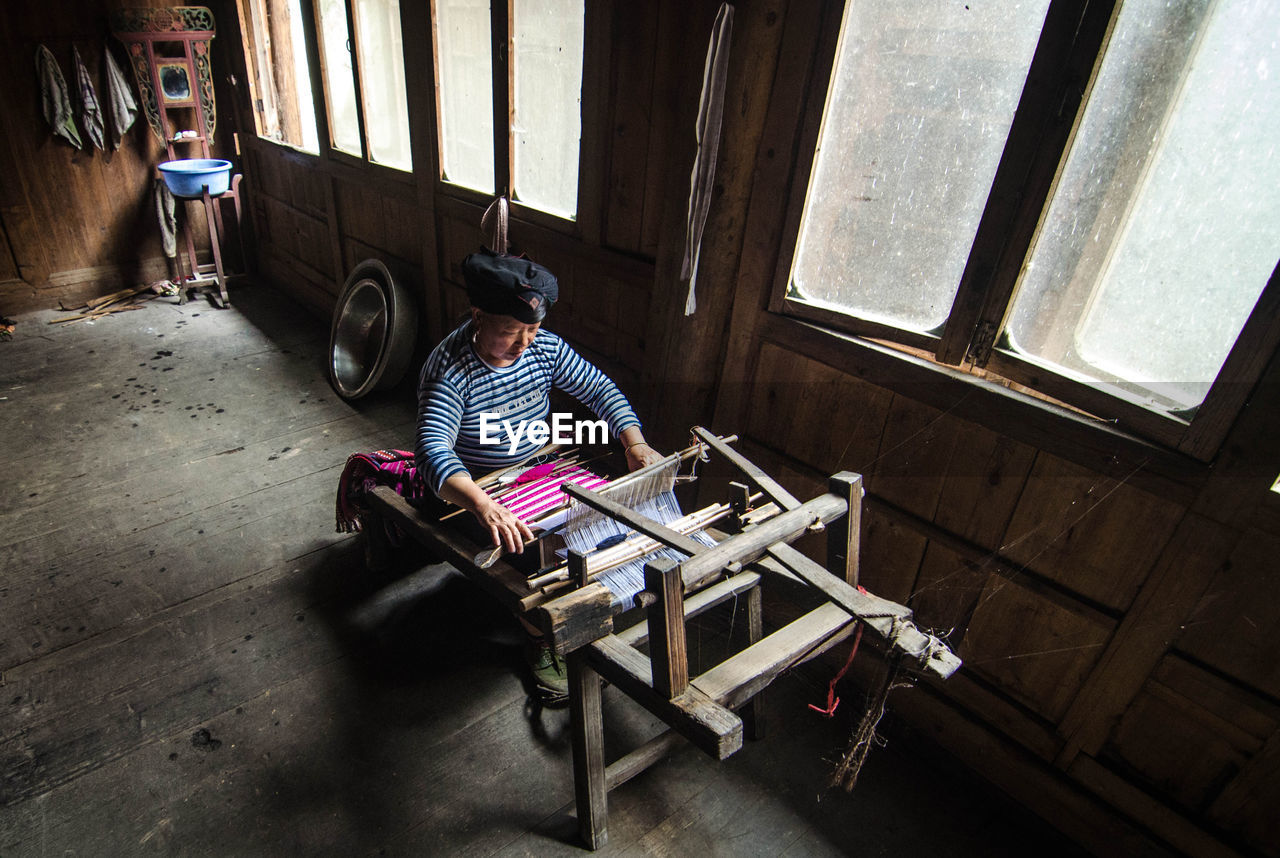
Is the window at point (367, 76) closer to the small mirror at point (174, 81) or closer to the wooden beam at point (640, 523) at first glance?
the small mirror at point (174, 81)

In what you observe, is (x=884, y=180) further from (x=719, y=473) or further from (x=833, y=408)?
(x=719, y=473)

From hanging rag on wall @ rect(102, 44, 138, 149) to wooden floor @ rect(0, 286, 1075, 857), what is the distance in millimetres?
3888

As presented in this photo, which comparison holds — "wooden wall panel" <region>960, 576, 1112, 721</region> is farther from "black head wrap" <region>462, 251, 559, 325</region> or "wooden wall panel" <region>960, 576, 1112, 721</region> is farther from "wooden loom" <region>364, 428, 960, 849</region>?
"black head wrap" <region>462, 251, 559, 325</region>

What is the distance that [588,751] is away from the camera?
1.97 m

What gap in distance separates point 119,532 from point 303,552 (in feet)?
3.11

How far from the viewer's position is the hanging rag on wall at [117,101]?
579cm

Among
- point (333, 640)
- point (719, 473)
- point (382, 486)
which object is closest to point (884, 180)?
point (719, 473)

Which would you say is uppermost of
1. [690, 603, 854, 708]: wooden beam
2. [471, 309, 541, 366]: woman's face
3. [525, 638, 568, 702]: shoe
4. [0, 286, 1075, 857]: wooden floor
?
[471, 309, 541, 366]: woman's face

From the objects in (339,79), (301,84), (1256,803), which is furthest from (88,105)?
(1256,803)

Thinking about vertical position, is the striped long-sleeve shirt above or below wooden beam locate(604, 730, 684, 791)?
above

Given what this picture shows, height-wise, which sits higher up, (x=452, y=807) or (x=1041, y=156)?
(x=1041, y=156)

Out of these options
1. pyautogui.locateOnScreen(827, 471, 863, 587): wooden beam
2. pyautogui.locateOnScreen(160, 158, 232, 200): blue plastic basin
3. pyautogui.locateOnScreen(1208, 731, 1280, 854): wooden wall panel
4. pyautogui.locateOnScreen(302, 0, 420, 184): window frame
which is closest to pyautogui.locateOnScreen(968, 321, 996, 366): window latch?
pyautogui.locateOnScreen(827, 471, 863, 587): wooden beam

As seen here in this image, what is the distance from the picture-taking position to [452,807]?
2154 mm

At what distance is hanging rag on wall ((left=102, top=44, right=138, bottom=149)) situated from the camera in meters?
5.79
